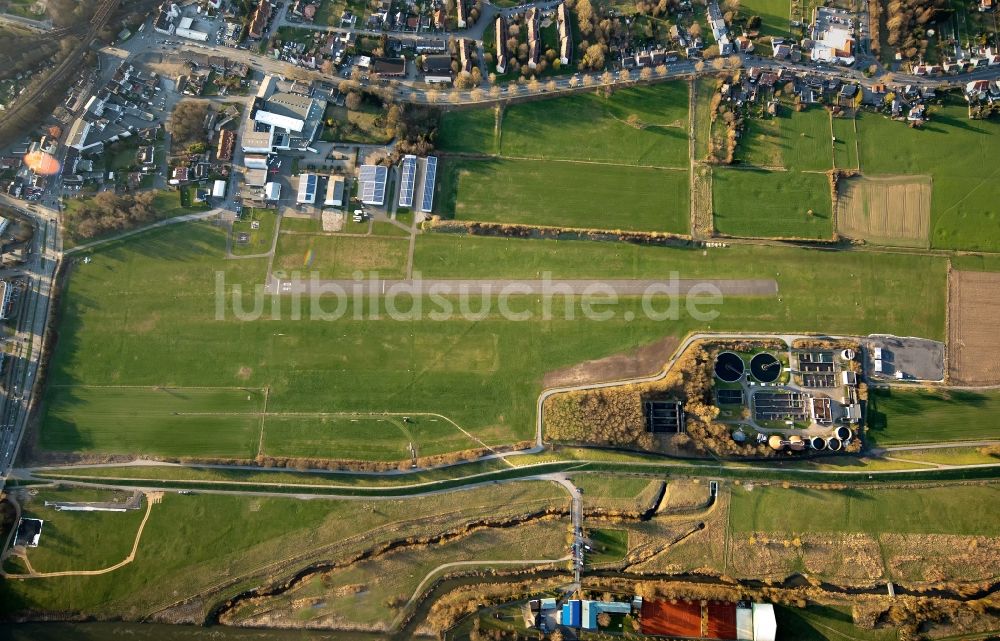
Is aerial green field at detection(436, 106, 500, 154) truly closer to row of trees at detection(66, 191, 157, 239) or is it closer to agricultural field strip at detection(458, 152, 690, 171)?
agricultural field strip at detection(458, 152, 690, 171)

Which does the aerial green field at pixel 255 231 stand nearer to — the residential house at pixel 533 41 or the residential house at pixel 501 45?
the residential house at pixel 501 45

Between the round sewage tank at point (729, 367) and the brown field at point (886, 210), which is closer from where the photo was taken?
the round sewage tank at point (729, 367)

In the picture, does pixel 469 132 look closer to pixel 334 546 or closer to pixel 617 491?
pixel 617 491

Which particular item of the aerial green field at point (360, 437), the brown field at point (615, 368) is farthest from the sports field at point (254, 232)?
the brown field at point (615, 368)

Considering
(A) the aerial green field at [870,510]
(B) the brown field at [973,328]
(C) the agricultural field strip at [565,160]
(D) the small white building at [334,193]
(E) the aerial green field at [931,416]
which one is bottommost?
(A) the aerial green field at [870,510]

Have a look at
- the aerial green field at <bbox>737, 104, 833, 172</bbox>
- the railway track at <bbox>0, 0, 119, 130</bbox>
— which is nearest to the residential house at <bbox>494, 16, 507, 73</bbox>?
the aerial green field at <bbox>737, 104, 833, 172</bbox>

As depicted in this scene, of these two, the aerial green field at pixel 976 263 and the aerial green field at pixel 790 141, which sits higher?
the aerial green field at pixel 790 141
